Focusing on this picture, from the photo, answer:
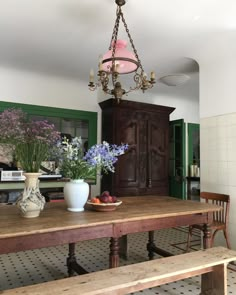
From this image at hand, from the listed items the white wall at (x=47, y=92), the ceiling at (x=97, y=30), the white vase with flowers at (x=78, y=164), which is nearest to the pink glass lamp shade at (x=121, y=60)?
the ceiling at (x=97, y=30)

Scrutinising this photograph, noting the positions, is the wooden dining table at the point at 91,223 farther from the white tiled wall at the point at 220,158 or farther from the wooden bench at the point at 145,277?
the white tiled wall at the point at 220,158

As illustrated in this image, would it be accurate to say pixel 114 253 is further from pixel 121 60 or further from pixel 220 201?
pixel 220 201

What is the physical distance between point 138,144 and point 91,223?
3144 millimetres

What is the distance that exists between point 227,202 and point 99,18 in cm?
246

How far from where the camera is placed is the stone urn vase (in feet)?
6.32

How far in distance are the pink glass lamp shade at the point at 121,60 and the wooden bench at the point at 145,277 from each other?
1.55m

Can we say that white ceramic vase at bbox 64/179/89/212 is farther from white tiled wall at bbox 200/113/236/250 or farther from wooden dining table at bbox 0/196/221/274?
white tiled wall at bbox 200/113/236/250

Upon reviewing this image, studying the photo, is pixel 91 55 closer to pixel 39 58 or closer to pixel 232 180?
pixel 39 58

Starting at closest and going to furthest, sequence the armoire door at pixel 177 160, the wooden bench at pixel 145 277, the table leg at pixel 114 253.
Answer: the wooden bench at pixel 145 277
the table leg at pixel 114 253
the armoire door at pixel 177 160

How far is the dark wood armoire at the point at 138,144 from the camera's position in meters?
4.66

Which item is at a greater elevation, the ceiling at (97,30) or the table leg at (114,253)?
the ceiling at (97,30)

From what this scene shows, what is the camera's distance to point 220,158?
345cm

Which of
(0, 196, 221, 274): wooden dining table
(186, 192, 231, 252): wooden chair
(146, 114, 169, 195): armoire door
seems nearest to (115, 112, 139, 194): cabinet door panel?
(146, 114, 169, 195): armoire door

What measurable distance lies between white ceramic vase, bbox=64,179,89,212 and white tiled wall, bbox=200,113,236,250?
2.00 m
